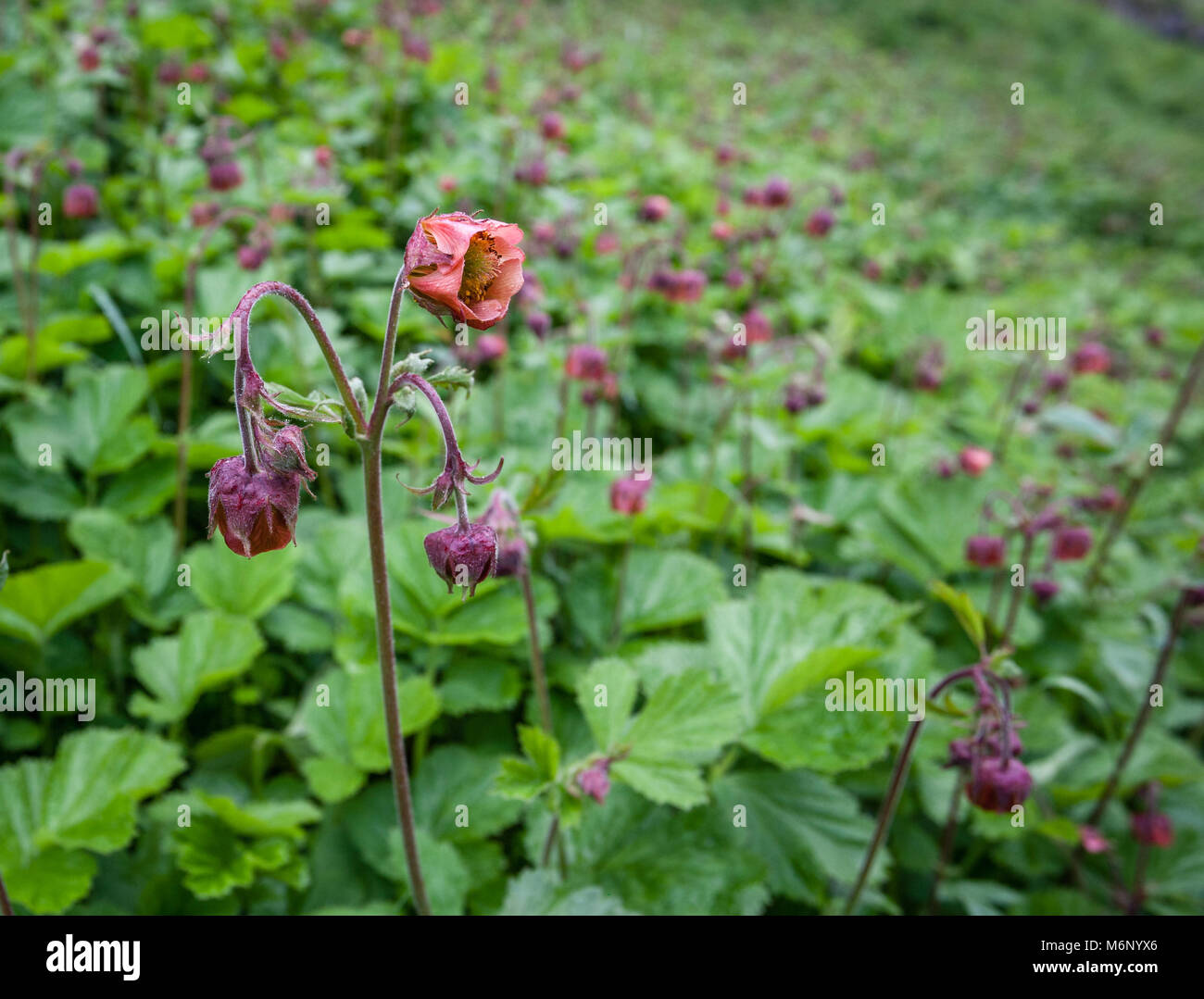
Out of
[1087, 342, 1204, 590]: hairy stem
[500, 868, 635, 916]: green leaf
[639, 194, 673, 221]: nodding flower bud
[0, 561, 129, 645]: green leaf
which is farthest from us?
[639, 194, 673, 221]: nodding flower bud

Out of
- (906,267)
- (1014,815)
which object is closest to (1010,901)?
(1014,815)

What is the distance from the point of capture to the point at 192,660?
2312mm

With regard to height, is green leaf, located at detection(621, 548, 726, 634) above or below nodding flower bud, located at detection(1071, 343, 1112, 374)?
below

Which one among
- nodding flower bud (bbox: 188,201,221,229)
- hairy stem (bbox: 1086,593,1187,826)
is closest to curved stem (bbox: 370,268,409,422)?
hairy stem (bbox: 1086,593,1187,826)

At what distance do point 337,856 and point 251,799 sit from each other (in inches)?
12.0

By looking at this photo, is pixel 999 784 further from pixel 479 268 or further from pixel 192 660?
pixel 192 660

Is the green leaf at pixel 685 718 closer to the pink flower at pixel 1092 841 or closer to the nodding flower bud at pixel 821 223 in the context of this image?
the pink flower at pixel 1092 841

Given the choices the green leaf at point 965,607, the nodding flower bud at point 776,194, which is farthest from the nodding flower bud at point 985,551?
the nodding flower bud at point 776,194

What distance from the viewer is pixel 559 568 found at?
10.2 feet

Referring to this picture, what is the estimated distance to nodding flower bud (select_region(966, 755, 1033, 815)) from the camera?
1.83m

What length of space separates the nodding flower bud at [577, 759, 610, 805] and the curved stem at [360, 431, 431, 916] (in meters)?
0.36

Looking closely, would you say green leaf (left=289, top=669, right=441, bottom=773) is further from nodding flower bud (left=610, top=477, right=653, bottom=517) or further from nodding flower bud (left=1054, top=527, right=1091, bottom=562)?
nodding flower bud (left=1054, top=527, right=1091, bottom=562)
